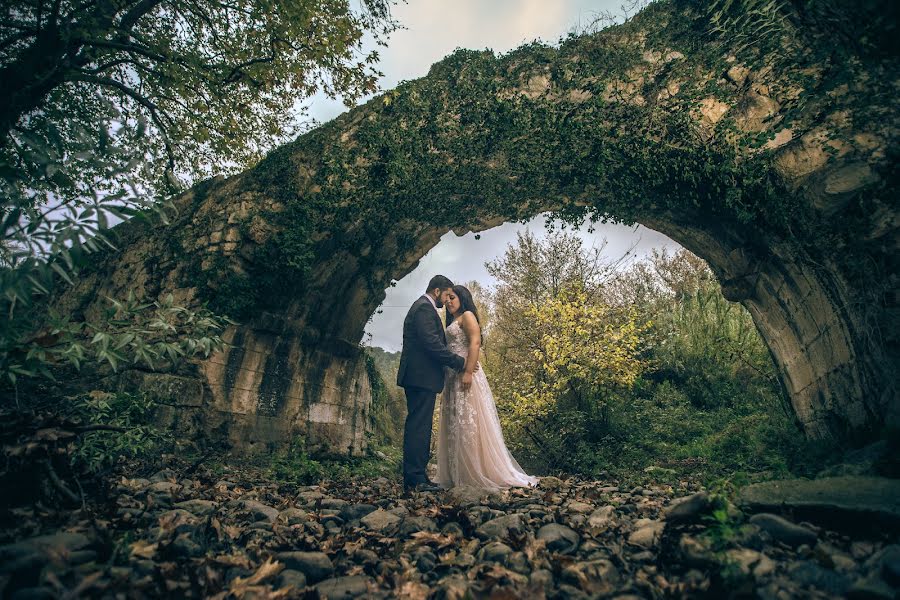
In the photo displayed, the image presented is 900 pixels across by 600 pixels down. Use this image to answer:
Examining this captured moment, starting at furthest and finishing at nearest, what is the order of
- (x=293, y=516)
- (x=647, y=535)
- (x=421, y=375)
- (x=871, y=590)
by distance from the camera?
(x=421, y=375) < (x=293, y=516) < (x=647, y=535) < (x=871, y=590)

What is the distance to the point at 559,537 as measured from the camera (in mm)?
2721

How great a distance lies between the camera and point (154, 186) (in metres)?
9.29

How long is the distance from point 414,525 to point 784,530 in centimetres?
224

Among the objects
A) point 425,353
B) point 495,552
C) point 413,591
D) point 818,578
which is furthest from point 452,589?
point 425,353

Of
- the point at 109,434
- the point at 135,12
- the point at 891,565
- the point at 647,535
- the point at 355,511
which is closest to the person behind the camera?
the point at 891,565

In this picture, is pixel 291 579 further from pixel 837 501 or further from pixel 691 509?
pixel 837 501

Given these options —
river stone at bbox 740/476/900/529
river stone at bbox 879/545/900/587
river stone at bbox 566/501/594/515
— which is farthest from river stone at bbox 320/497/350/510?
Result: river stone at bbox 879/545/900/587

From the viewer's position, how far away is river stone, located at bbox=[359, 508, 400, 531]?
320 cm

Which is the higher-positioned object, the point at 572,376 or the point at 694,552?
the point at 572,376

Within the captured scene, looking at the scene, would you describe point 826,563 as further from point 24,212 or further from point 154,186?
point 154,186

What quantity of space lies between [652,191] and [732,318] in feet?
21.9

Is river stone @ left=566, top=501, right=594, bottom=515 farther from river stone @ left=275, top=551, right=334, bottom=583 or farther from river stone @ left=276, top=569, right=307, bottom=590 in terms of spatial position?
river stone @ left=276, top=569, right=307, bottom=590

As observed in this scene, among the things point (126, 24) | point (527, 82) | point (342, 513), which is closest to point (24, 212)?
point (342, 513)

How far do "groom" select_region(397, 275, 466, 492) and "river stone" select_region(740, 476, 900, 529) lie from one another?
124 inches
